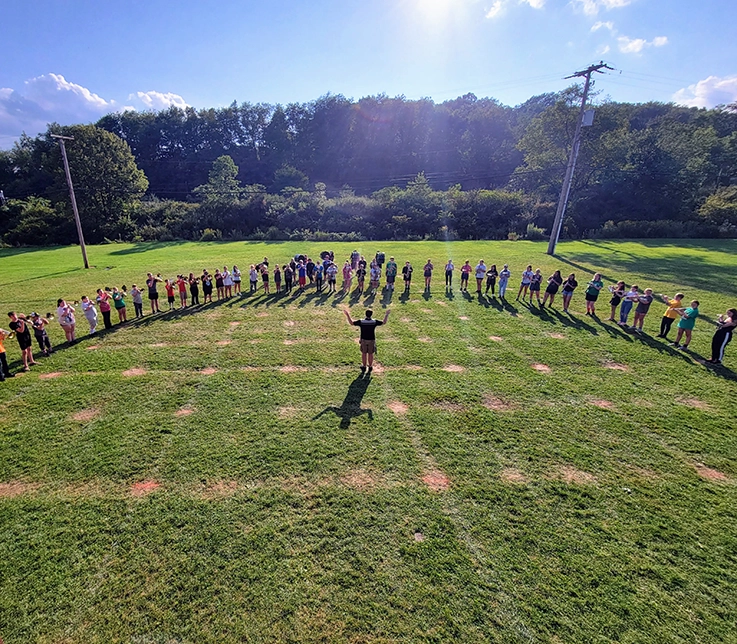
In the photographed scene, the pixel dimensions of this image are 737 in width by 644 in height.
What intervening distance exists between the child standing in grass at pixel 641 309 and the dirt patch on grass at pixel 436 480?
10069 millimetres

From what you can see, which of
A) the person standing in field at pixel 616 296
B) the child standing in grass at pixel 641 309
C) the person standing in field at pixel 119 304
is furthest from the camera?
the person standing in field at pixel 616 296

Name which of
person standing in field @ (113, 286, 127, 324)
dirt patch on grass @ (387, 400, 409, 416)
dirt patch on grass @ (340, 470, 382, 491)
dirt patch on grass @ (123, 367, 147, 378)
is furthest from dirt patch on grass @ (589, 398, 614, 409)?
person standing in field @ (113, 286, 127, 324)

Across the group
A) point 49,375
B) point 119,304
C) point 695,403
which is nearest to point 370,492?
point 695,403

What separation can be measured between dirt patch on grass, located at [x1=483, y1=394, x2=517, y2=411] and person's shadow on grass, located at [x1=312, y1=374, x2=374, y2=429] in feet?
8.37

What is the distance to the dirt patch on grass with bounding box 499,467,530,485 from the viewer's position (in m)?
6.08

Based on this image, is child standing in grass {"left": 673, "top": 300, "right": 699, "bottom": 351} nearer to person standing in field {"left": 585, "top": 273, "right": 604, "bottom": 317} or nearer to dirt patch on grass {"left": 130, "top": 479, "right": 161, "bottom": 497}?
person standing in field {"left": 585, "top": 273, "right": 604, "bottom": 317}

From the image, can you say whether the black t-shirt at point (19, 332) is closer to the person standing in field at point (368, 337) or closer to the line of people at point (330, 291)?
the line of people at point (330, 291)

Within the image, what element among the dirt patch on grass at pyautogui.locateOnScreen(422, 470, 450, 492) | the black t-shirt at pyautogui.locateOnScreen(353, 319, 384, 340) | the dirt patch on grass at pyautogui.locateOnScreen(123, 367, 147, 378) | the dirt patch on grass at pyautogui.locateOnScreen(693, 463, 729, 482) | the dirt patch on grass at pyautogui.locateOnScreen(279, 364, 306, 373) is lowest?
the dirt patch on grass at pyautogui.locateOnScreen(693, 463, 729, 482)

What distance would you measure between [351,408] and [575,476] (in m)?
4.25

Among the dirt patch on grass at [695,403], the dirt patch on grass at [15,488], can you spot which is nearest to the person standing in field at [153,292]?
the dirt patch on grass at [15,488]

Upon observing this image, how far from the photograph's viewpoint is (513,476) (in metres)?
6.19

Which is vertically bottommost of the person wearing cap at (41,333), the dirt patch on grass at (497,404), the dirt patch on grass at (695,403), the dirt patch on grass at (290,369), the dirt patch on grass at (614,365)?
the dirt patch on grass at (695,403)

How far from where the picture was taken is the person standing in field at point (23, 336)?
972 centimetres

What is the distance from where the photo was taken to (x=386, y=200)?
143 ft
